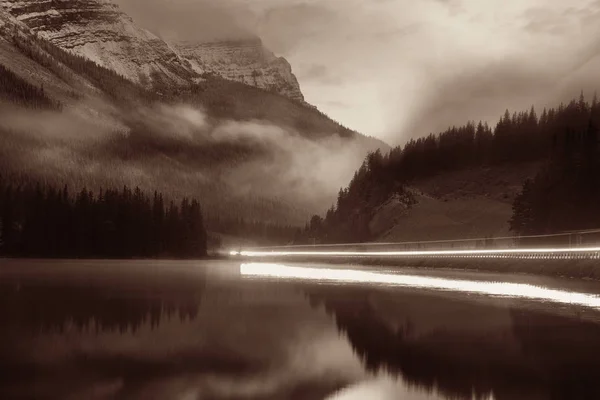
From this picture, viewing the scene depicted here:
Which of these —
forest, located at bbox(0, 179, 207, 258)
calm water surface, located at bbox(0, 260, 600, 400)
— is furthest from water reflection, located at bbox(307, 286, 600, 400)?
forest, located at bbox(0, 179, 207, 258)

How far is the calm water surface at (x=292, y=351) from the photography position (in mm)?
11820

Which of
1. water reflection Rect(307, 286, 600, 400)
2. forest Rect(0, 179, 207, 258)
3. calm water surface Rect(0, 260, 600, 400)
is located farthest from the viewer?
forest Rect(0, 179, 207, 258)

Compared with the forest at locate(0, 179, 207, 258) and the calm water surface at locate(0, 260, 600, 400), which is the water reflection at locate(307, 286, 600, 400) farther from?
the forest at locate(0, 179, 207, 258)

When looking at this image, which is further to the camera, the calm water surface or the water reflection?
the water reflection

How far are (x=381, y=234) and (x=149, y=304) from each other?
17460 cm

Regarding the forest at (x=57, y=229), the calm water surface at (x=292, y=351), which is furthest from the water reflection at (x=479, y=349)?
the forest at (x=57, y=229)

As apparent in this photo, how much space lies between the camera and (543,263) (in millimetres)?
69438

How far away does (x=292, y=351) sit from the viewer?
52.0ft

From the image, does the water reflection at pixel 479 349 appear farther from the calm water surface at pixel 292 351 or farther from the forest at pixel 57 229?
the forest at pixel 57 229

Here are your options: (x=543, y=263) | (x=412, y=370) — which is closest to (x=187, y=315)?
(x=412, y=370)

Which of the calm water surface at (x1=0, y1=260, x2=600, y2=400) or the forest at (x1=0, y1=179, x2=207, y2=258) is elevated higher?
the forest at (x1=0, y1=179, x2=207, y2=258)

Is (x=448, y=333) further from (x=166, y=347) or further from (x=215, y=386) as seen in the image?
(x=215, y=386)

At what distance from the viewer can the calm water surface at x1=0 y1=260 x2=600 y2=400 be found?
11.8m

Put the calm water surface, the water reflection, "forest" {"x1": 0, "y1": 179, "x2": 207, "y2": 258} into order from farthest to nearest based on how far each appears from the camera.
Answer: "forest" {"x1": 0, "y1": 179, "x2": 207, "y2": 258}
the water reflection
the calm water surface
